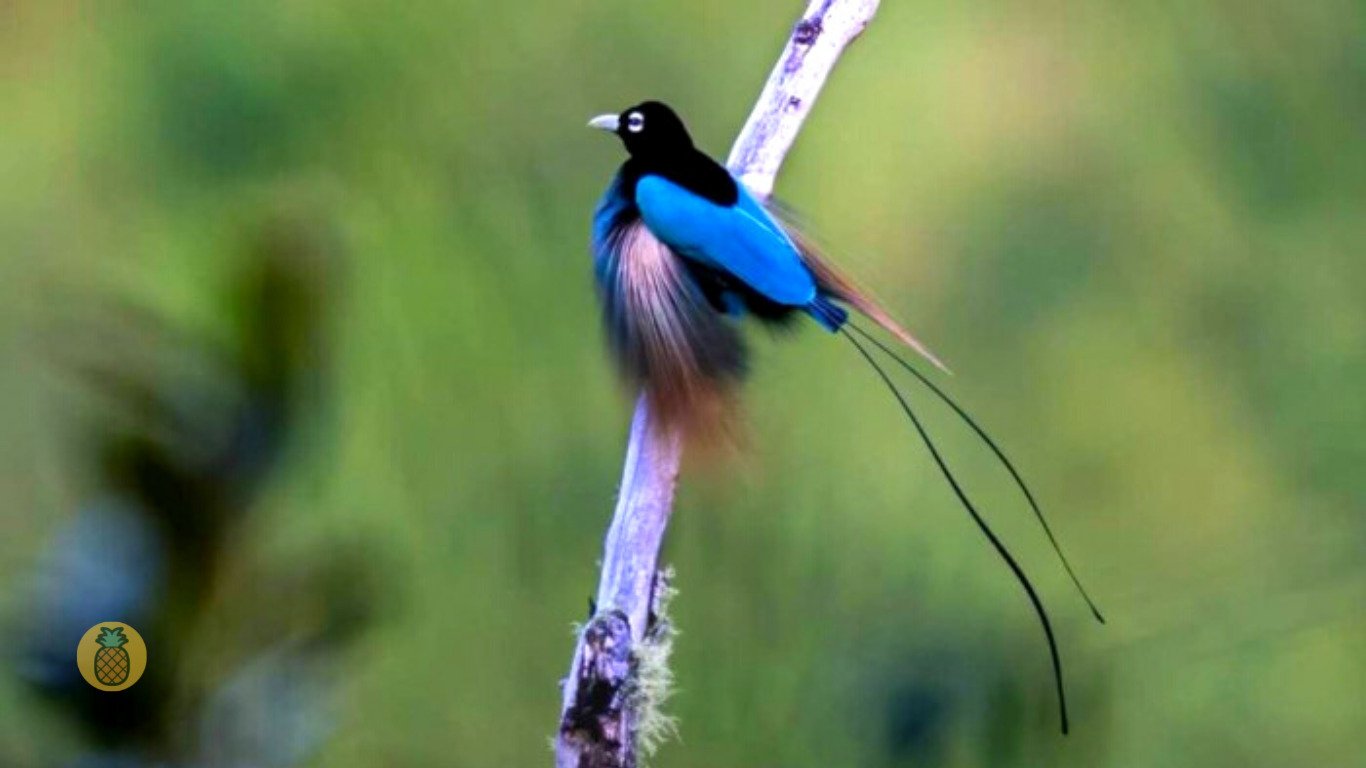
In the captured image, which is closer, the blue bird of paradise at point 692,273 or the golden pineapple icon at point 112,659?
the golden pineapple icon at point 112,659

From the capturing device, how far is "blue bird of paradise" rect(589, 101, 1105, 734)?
77 cm

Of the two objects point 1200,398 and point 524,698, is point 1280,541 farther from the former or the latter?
point 524,698

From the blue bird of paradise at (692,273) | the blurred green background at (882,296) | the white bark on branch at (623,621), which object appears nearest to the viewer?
the white bark on branch at (623,621)

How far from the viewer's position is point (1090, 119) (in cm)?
142

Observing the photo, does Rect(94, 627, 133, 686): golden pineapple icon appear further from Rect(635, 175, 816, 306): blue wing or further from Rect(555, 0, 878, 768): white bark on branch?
Rect(635, 175, 816, 306): blue wing

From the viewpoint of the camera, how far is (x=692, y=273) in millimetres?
816

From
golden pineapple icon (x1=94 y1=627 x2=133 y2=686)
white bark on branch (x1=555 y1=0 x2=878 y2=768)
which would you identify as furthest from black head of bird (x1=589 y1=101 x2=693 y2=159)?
golden pineapple icon (x1=94 y1=627 x2=133 y2=686)

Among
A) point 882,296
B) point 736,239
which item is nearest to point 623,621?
point 736,239

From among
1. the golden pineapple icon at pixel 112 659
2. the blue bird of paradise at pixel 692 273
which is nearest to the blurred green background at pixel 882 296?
the blue bird of paradise at pixel 692 273

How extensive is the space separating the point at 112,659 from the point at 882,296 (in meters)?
0.82

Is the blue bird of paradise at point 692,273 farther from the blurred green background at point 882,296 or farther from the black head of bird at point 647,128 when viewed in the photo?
the blurred green background at point 882,296

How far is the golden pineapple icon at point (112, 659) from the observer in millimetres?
383

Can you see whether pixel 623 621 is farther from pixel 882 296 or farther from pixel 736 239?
pixel 882 296

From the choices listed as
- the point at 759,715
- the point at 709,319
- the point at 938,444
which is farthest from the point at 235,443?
the point at 938,444
